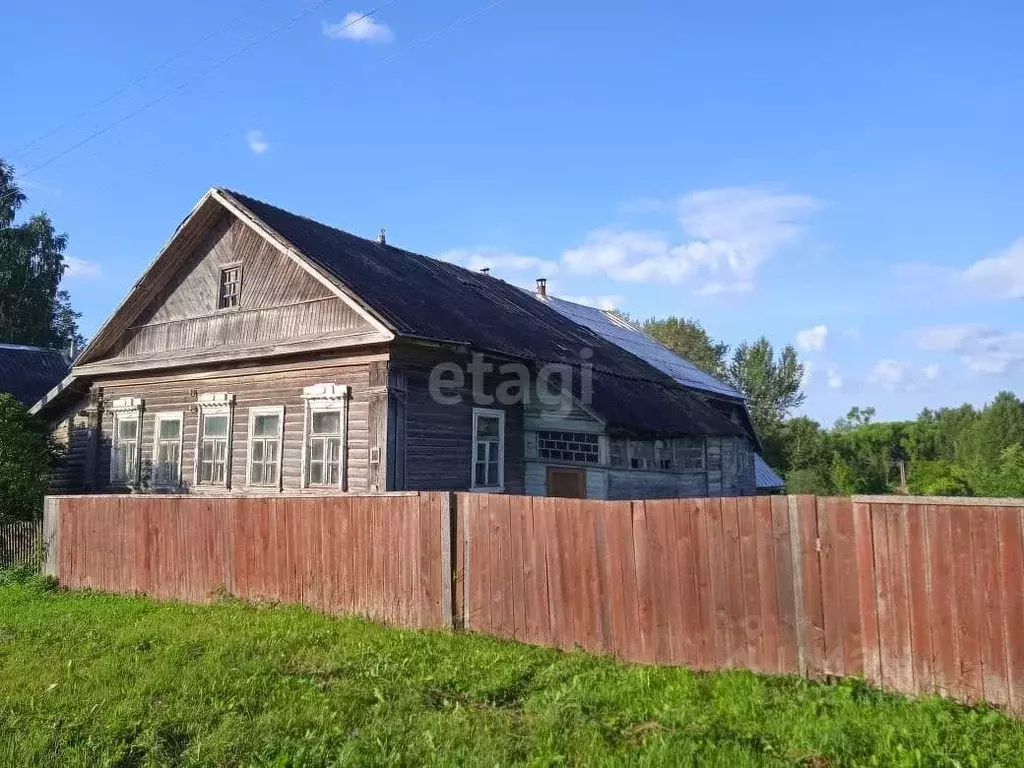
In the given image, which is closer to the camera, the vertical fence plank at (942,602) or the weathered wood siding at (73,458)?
the vertical fence plank at (942,602)

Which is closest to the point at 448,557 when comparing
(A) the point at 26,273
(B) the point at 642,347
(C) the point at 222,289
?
(C) the point at 222,289

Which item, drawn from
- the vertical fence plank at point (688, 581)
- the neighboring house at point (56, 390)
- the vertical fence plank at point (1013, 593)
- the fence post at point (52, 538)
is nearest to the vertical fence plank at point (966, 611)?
the vertical fence plank at point (1013, 593)

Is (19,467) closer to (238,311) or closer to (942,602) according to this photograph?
(238,311)

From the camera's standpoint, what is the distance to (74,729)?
5.26 m

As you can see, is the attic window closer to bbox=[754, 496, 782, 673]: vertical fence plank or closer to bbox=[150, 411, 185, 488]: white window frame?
bbox=[150, 411, 185, 488]: white window frame

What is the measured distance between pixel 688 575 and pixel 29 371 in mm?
27109

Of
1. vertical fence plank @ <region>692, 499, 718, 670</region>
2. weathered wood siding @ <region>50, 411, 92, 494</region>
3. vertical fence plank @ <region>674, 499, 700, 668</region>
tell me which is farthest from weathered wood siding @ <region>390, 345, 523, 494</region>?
weathered wood siding @ <region>50, 411, 92, 494</region>

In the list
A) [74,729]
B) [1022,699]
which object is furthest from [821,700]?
[74,729]

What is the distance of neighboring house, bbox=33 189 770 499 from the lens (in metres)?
13.3

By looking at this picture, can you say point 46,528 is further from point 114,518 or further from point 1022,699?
point 1022,699

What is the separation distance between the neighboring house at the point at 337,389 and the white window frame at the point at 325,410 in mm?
26

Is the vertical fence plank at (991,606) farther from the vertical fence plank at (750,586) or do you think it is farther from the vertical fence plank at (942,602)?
the vertical fence plank at (750,586)

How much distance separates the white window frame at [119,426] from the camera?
16922mm

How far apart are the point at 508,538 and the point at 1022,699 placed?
14.2 feet
